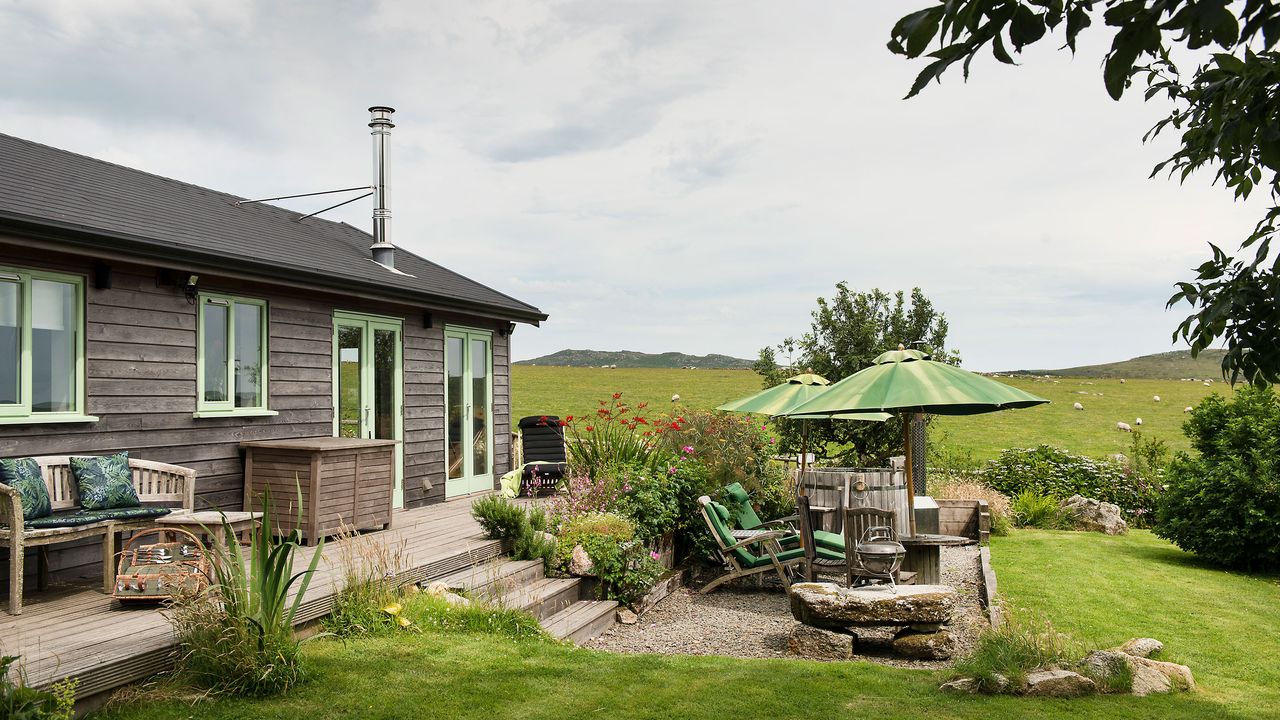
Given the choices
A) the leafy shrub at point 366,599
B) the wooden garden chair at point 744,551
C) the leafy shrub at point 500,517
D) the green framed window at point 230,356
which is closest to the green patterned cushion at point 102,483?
the green framed window at point 230,356

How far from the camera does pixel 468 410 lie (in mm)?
11430

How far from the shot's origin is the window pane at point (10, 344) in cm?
604

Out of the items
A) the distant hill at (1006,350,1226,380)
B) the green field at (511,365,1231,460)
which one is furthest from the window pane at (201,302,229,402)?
the distant hill at (1006,350,1226,380)

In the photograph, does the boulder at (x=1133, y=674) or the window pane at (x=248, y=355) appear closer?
the boulder at (x=1133, y=674)

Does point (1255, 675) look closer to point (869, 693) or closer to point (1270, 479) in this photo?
point (869, 693)

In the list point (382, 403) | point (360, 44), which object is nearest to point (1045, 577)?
point (382, 403)

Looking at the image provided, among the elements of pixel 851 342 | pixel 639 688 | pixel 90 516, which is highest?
pixel 851 342

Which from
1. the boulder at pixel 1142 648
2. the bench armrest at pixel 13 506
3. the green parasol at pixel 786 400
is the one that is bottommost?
the boulder at pixel 1142 648

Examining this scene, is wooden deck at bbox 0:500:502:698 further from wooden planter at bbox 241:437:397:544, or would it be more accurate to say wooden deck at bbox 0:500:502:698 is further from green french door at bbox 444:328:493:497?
green french door at bbox 444:328:493:497

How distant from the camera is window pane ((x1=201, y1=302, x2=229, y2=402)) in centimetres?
760

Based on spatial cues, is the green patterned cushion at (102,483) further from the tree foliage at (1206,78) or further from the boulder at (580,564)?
the tree foliage at (1206,78)

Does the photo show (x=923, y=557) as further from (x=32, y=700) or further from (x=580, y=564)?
(x=32, y=700)

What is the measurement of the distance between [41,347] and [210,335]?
148 cm

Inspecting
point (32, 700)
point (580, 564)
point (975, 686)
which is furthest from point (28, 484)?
point (975, 686)
